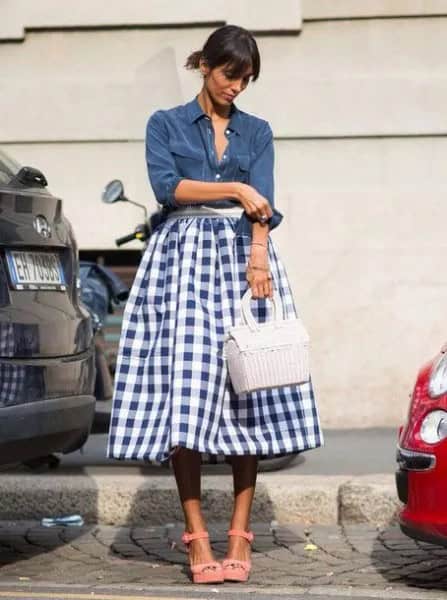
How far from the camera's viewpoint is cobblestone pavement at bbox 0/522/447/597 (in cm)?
579

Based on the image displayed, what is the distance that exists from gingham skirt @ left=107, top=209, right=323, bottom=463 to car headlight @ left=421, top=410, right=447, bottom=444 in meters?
0.70

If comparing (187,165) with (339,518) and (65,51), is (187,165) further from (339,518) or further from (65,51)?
(65,51)

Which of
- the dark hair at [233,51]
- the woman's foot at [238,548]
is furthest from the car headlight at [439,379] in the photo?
the dark hair at [233,51]

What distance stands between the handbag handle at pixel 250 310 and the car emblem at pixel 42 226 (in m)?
0.78

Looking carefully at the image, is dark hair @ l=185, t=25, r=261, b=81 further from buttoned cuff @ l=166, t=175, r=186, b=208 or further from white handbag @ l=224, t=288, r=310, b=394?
white handbag @ l=224, t=288, r=310, b=394

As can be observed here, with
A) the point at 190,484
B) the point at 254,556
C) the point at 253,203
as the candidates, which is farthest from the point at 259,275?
the point at 254,556

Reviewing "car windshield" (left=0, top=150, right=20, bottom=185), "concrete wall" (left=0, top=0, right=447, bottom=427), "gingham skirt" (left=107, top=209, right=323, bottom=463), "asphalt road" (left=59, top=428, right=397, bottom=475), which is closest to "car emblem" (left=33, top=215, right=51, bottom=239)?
"car windshield" (left=0, top=150, right=20, bottom=185)

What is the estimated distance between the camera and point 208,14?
33.2ft

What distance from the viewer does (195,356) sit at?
18.6ft

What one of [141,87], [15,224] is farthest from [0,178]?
[141,87]

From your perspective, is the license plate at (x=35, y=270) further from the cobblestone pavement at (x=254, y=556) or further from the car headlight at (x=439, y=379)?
the car headlight at (x=439, y=379)

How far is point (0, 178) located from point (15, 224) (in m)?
0.18

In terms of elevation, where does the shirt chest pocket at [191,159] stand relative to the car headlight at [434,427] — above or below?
above

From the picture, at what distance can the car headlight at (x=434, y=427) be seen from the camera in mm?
5129
